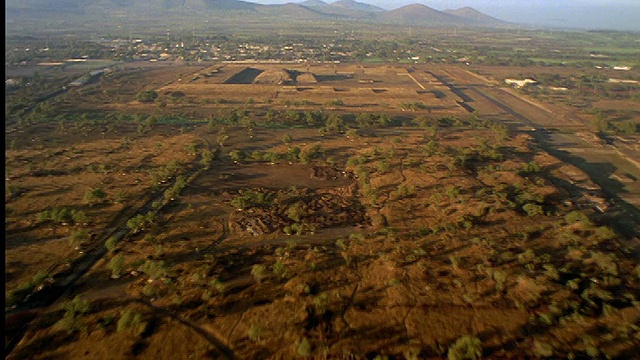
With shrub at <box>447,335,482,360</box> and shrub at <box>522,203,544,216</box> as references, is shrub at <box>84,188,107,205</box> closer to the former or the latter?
shrub at <box>447,335,482,360</box>

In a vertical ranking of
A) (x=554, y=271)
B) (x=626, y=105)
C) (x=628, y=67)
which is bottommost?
(x=554, y=271)

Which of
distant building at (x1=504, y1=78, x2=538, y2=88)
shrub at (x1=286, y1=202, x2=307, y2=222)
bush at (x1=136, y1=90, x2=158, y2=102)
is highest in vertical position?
distant building at (x1=504, y1=78, x2=538, y2=88)

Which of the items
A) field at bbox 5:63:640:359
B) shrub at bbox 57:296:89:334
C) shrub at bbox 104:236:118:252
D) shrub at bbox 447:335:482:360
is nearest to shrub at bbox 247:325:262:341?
field at bbox 5:63:640:359

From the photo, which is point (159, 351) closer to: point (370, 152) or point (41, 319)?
point (41, 319)

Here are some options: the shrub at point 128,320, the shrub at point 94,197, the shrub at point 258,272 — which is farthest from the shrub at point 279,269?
the shrub at point 94,197

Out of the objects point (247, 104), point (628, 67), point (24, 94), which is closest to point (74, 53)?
point (24, 94)

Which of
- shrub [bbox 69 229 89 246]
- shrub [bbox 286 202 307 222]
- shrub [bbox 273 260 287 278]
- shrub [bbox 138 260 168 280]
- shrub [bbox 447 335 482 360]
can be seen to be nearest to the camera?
shrub [bbox 447 335 482 360]

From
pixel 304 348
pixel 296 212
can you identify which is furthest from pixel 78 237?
pixel 304 348

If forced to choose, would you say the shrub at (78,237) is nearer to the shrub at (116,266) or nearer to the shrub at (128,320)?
the shrub at (116,266)
